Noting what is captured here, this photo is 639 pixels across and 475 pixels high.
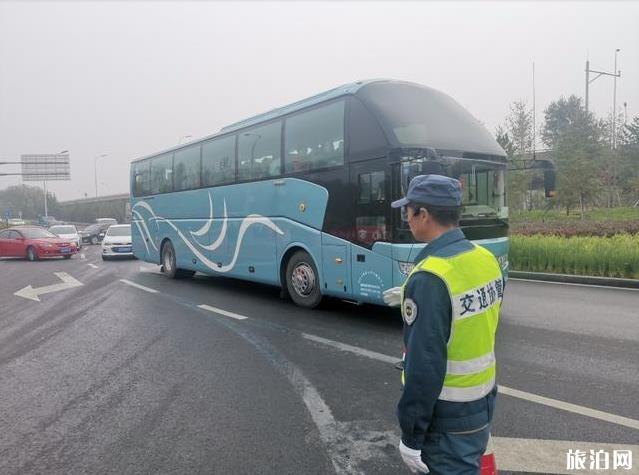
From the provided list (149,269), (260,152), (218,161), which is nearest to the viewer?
(260,152)

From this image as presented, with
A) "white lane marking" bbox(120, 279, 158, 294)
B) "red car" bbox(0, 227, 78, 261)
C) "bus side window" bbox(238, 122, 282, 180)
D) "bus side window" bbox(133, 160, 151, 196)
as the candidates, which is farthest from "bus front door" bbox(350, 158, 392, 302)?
"red car" bbox(0, 227, 78, 261)

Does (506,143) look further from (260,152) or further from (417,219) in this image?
(417,219)

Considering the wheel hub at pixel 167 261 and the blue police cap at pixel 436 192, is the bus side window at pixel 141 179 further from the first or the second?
the blue police cap at pixel 436 192

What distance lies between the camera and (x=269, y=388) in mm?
5082

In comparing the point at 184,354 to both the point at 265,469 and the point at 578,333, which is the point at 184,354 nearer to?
the point at 265,469

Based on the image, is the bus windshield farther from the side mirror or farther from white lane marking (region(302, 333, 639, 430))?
white lane marking (region(302, 333, 639, 430))

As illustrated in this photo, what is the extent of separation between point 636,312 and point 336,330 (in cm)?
493

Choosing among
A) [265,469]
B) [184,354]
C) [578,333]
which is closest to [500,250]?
[578,333]

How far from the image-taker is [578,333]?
7043mm

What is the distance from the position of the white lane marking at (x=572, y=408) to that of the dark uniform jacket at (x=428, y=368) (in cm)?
276

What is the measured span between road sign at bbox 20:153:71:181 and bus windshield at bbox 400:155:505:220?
52.5 meters

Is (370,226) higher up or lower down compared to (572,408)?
higher up

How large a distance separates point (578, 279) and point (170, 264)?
10.5 metres

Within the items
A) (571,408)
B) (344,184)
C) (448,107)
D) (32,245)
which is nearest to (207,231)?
(344,184)
